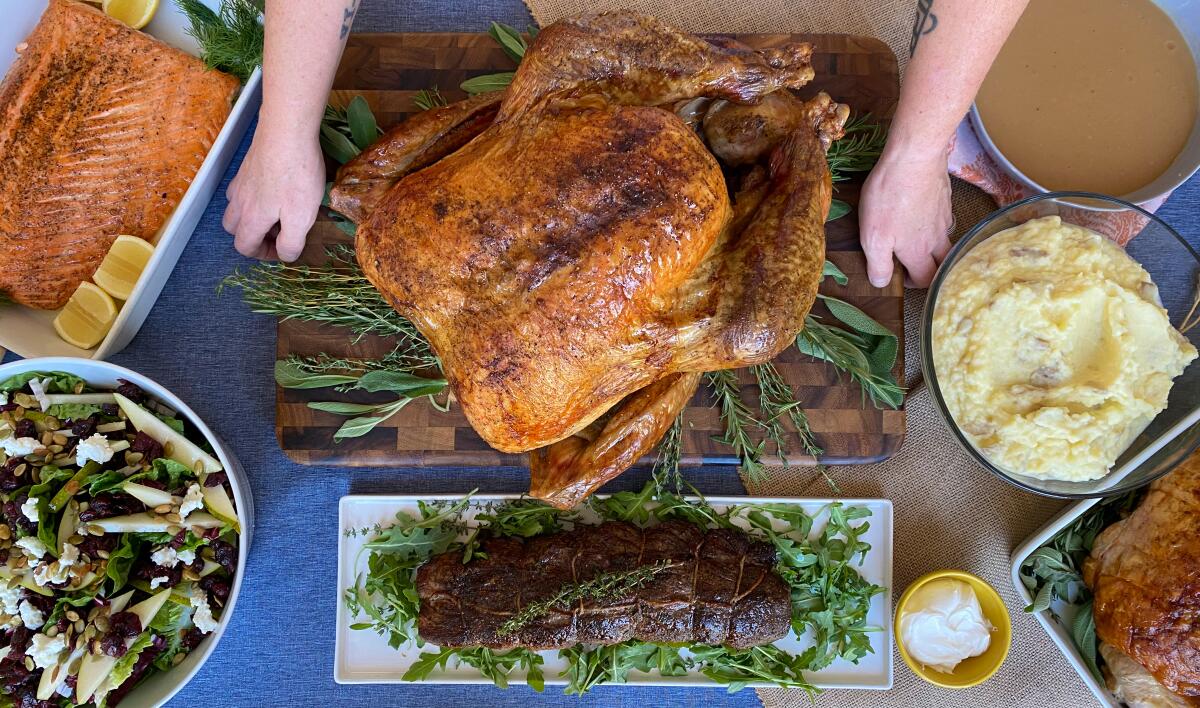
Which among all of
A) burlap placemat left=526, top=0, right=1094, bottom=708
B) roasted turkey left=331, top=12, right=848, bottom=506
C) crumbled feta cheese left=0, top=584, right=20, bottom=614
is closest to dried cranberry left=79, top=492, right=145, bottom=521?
crumbled feta cheese left=0, top=584, right=20, bottom=614

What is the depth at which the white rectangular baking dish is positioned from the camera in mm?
2129

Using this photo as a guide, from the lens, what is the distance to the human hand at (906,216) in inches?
77.8

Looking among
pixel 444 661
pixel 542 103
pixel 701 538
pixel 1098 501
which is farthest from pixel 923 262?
pixel 444 661

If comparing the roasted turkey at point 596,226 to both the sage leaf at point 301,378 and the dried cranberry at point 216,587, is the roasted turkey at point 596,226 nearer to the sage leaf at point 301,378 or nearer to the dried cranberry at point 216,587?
the sage leaf at point 301,378

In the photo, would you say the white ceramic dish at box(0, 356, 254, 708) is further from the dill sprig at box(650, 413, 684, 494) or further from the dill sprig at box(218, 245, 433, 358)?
the dill sprig at box(650, 413, 684, 494)

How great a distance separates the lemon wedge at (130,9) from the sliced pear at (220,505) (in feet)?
4.42

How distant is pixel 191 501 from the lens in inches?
79.6

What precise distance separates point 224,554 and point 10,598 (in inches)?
19.2

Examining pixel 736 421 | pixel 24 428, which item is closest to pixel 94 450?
pixel 24 428

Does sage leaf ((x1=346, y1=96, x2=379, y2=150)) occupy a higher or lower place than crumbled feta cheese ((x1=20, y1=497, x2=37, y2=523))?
higher

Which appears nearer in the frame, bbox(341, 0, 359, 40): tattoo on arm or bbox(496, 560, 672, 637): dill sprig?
bbox(341, 0, 359, 40): tattoo on arm

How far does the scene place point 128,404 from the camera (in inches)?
80.4

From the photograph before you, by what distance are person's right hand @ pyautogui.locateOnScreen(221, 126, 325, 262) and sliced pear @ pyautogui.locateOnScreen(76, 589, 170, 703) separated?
93cm

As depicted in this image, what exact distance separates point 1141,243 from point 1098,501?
696 millimetres
